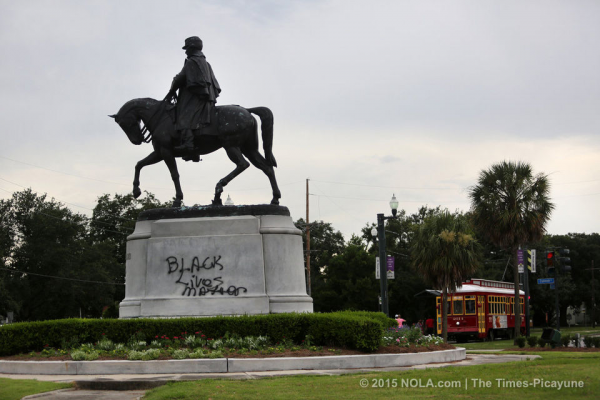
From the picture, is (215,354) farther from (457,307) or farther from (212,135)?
(457,307)

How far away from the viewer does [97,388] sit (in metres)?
12.9

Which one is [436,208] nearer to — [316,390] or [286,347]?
[286,347]

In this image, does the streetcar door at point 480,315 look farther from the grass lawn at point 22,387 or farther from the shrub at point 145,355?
the grass lawn at point 22,387

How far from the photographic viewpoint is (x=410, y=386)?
11102 millimetres

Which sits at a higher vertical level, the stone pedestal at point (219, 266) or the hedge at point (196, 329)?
the stone pedestal at point (219, 266)

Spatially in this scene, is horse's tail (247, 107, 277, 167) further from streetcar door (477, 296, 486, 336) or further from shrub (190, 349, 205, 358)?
streetcar door (477, 296, 486, 336)

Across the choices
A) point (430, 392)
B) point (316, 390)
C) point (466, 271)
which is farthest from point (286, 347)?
point (466, 271)

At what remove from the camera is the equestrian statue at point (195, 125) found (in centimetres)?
1952

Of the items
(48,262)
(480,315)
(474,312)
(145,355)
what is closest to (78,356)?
(145,355)

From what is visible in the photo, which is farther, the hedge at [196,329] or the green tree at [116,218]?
the green tree at [116,218]

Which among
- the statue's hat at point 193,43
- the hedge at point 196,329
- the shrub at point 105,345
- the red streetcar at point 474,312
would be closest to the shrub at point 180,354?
the hedge at point 196,329

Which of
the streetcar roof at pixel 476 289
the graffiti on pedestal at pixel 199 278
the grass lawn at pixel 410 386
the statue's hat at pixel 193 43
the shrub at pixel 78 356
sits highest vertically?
the statue's hat at pixel 193 43

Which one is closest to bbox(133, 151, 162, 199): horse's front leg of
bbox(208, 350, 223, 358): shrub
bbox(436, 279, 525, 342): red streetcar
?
bbox(208, 350, 223, 358): shrub

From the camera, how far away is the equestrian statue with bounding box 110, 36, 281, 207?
1952cm
